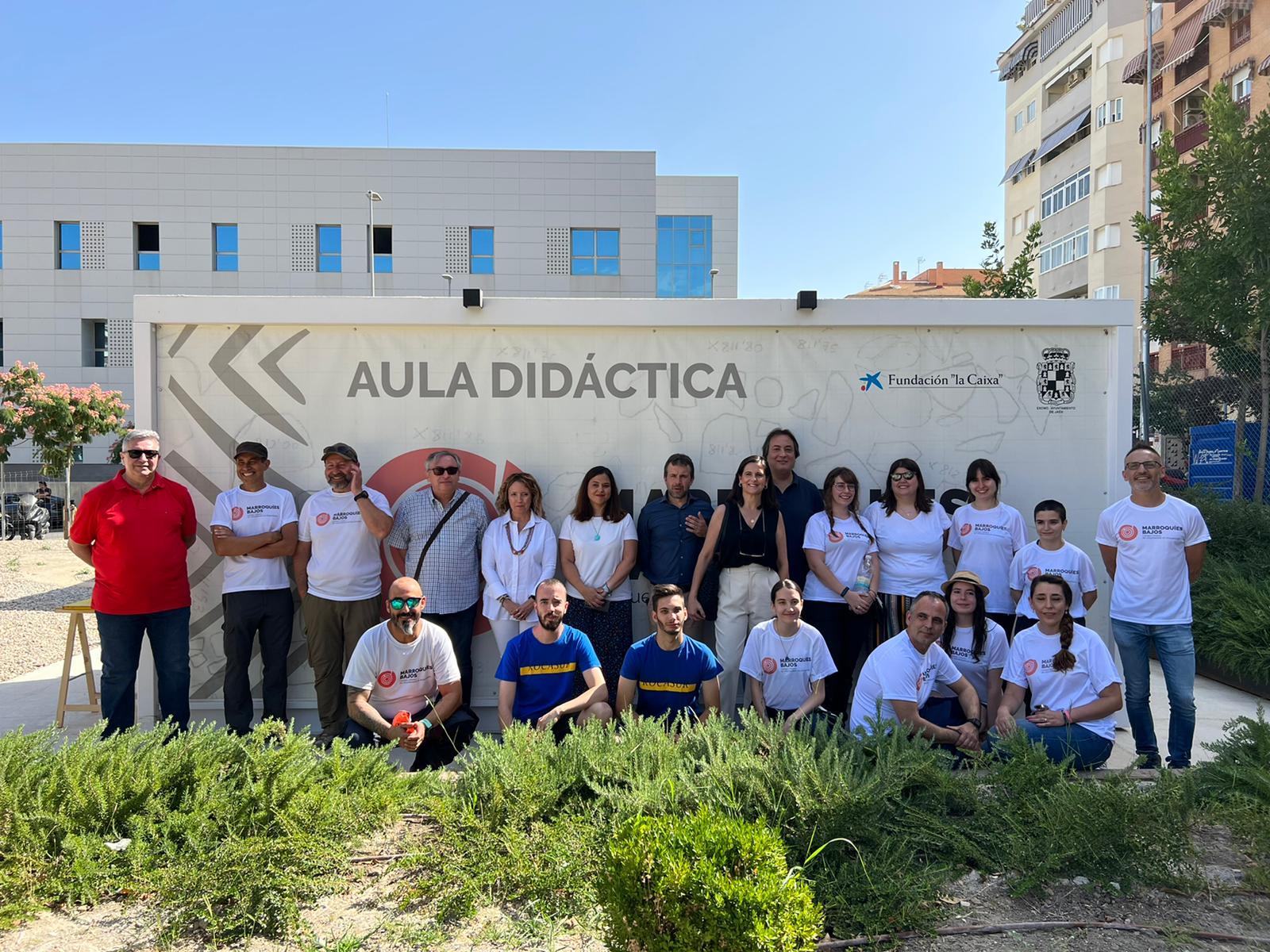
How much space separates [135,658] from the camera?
17.2 feet

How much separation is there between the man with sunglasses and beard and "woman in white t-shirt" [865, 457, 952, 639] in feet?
8.43

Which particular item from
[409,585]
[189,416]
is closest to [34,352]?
[189,416]

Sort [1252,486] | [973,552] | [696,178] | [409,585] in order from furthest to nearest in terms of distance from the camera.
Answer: [696,178]
[1252,486]
[973,552]
[409,585]

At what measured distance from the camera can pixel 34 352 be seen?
34.2 metres

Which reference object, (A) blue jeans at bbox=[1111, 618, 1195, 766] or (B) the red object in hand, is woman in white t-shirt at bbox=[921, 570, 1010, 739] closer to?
(A) blue jeans at bbox=[1111, 618, 1195, 766]

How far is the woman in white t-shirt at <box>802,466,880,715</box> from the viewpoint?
5.54 m

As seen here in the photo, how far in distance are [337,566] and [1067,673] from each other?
14.0ft

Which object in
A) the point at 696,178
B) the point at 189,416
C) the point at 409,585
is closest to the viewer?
the point at 409,585

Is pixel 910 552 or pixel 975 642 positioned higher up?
pixel 910 552

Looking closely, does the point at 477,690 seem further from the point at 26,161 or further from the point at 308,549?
the point at 26,161

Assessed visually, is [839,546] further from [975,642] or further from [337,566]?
[337,566]

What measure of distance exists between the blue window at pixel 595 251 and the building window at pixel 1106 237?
19234mm

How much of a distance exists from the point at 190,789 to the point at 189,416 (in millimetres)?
3094

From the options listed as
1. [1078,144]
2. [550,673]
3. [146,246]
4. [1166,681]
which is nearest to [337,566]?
[550,673]
